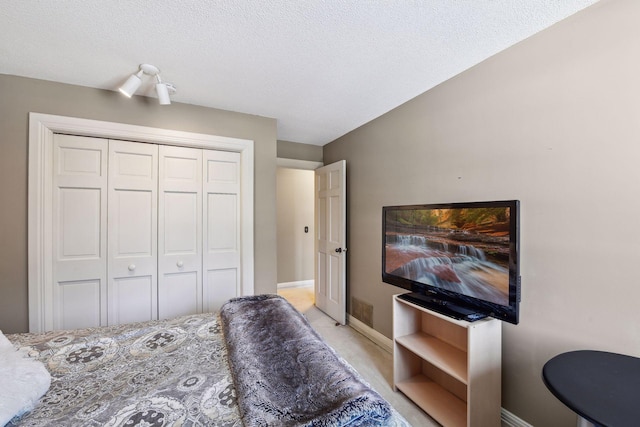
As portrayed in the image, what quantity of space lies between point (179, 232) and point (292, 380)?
1.98 metres

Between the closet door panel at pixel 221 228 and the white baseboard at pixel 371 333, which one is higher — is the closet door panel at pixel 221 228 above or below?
above

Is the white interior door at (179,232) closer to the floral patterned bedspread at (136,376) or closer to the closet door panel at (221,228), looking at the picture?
the closet door panel at (221,228)

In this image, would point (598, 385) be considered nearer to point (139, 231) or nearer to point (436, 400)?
point (436, 400)

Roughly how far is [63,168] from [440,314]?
9.85ft

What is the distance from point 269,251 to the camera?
9.18ft

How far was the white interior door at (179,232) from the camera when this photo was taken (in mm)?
2414

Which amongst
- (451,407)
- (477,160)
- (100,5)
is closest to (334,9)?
(100,5)

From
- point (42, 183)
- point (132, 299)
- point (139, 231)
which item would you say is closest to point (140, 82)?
point (42, 183)

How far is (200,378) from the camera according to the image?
41.4 inches

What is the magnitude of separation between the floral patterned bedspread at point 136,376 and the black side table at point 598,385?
1128mm

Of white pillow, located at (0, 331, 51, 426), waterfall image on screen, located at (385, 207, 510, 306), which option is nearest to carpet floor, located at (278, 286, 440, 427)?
waterfall image on screen, located at (385, 207, 510, 306)

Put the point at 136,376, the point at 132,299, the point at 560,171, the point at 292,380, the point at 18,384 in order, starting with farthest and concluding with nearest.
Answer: the point at 132,299, the point at 560,171, the point at 136,376, the point at 292,380, the point at 18,384

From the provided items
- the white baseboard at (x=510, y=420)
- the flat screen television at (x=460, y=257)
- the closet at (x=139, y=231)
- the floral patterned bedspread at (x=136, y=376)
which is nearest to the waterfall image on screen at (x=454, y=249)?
the flat screen television at (x=460, y=257)

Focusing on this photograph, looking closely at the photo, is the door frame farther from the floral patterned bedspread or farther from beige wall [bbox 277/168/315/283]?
beige wall [bbox 277/168/315/283]
